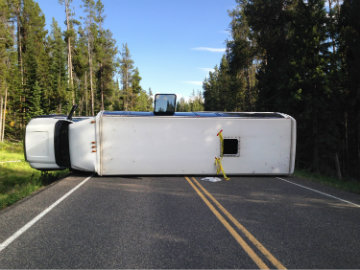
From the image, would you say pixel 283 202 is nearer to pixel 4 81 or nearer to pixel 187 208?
pixel 187 208

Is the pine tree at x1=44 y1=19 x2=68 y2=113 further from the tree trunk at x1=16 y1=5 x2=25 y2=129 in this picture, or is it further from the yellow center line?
the yellow center line

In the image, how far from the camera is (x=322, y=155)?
70.6 feet

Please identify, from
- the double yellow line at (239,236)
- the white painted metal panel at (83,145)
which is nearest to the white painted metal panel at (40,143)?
the white painted metal panel at (83,145)

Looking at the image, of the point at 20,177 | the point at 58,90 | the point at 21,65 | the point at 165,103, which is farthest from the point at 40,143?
the point at 21,65

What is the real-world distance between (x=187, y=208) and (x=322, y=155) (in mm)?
19619

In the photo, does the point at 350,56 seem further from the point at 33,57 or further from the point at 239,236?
the point at 33,57

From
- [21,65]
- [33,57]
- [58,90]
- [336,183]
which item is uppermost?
[33,57]

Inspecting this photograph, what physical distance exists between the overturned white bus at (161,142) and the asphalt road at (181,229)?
5.89 feet

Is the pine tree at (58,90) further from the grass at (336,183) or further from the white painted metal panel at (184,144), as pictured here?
the grass at (336,183)

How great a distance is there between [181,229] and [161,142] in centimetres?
516

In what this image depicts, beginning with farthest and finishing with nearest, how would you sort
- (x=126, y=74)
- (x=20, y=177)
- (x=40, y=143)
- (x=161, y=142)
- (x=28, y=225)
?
(x=126, y=74) < (x=20, y=177) < (x=161, y=142) < (x=40, y=143) < (x=28, y=225)

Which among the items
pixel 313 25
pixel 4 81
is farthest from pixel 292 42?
pixel 4 81

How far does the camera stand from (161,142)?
9.55 m

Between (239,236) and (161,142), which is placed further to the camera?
(161,142)
